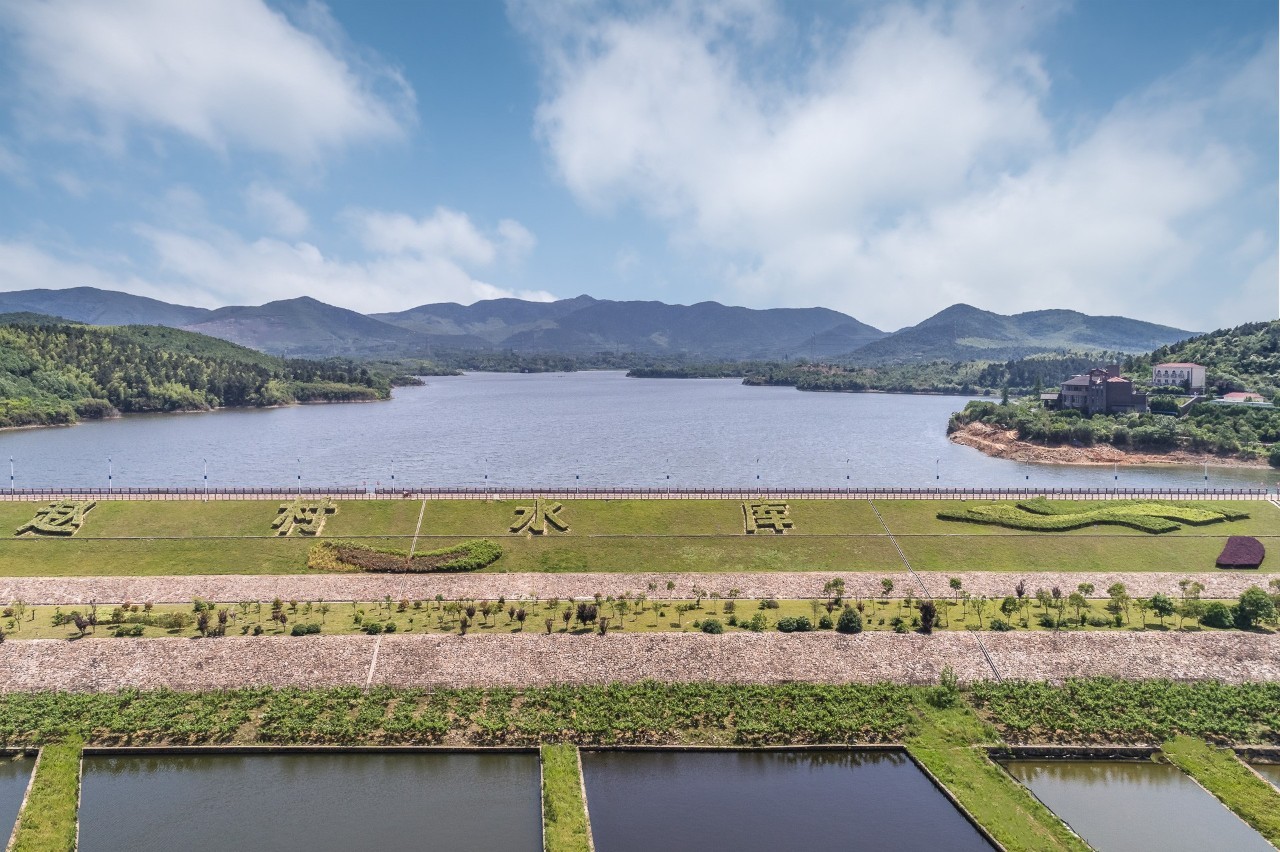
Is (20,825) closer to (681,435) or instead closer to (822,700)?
(822,700)

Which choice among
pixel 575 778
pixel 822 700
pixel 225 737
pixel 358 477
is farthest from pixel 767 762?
pixel 358 477

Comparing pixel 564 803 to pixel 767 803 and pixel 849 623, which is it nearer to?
pixel 767 803

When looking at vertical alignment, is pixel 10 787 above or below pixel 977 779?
below

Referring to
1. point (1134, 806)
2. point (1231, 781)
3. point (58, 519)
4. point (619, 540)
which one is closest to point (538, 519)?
point (619, 540)

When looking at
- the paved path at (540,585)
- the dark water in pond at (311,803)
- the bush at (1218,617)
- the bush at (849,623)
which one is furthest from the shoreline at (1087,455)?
the dark water in pond at (311,803)

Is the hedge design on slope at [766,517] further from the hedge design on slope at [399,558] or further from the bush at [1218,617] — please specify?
the bush at [1218,617]

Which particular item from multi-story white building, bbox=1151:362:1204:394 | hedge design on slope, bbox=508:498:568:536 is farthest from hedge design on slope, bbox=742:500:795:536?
multi-story white building, bbox=1151:362:1204:394
